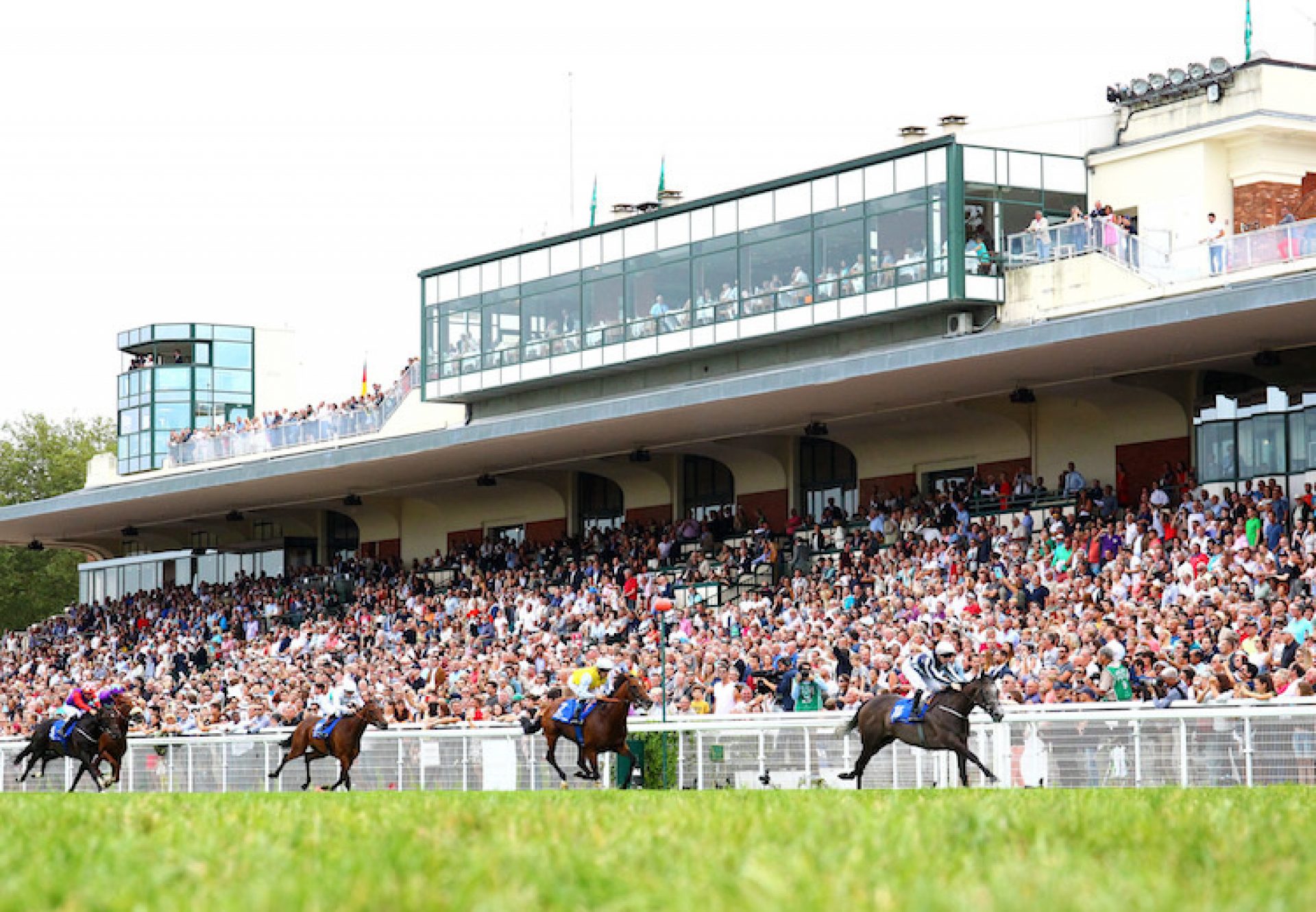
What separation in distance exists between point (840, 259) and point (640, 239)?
509 cm

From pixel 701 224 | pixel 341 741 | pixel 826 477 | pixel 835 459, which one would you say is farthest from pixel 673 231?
Answer: pixel 341 741

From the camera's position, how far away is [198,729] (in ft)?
93.1

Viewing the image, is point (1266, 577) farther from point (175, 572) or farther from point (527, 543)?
point (175, 572)

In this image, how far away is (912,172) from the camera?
33.1 metres

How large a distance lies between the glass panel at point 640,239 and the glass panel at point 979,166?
23.9 feet

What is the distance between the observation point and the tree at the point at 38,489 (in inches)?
2916

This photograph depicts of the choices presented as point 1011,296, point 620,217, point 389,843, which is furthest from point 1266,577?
point 620,217

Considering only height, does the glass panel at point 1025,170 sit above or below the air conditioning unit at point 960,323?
above

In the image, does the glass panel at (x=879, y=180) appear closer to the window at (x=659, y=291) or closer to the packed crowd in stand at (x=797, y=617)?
the window at (x=659, y=291)

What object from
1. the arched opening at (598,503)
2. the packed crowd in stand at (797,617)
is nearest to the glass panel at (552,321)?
the arched opening at (598,503)

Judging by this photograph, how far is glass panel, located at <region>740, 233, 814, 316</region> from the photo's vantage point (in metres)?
34.9

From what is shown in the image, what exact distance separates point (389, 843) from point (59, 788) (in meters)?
22.6

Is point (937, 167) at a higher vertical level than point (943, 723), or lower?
higher

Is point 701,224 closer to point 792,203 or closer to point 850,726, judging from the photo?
point 792,203
